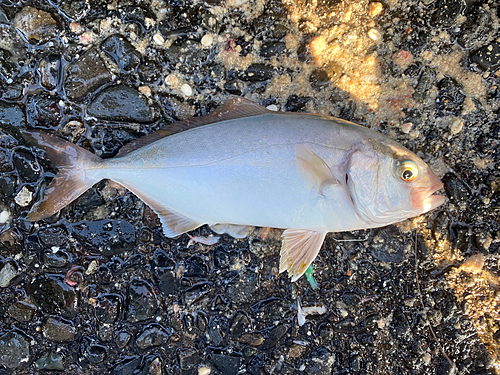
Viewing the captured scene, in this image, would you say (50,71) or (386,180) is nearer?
(386,180)

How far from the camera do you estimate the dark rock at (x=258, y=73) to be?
213cm

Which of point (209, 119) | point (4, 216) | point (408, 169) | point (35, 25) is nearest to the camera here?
point (408, 169)

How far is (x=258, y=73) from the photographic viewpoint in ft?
7.00

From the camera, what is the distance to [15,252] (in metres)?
2.20

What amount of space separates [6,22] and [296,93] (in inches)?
77.8

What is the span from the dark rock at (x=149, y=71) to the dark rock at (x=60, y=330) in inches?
69.6

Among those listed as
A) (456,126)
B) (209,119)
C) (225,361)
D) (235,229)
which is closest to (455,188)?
(456,126)

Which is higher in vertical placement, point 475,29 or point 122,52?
point 475,29

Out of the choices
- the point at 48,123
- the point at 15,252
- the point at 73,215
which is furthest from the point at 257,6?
the point at 15,252

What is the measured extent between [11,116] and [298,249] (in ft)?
6.97

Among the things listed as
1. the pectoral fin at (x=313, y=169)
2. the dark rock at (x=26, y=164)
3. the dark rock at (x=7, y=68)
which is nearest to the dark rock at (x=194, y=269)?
the pectoral fin at (x=313, y=169)

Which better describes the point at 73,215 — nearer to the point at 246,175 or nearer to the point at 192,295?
the point at 192,295

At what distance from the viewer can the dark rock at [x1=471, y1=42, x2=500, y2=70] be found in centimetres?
207

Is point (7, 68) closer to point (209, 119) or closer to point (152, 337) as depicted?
point (209, 119)
